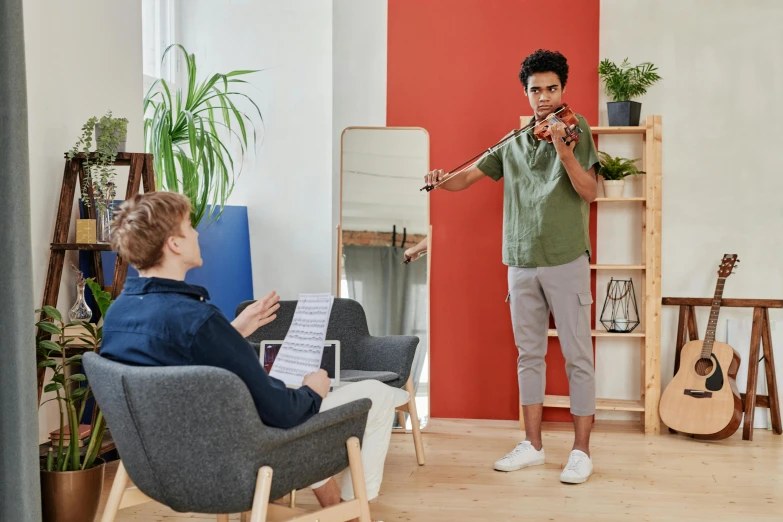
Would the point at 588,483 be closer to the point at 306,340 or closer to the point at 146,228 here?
the point at 306,340

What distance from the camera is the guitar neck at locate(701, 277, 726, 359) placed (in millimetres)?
4152

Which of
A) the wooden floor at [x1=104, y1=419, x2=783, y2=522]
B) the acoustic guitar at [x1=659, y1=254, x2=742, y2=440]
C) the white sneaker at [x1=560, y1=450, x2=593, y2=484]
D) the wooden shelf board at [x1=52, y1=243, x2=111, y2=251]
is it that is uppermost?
the wooden shelf board at [x1=52, y1=243, x2=111, y2=251]

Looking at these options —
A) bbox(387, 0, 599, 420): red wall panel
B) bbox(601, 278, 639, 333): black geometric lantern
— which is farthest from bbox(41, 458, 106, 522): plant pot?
bbox(601, 278, 639, 333): black geometric lantern

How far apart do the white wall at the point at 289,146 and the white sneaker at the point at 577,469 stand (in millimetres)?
2211

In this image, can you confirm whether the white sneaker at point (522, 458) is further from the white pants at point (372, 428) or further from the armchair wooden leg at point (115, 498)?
the armchair wooden leg at point (115, 498)

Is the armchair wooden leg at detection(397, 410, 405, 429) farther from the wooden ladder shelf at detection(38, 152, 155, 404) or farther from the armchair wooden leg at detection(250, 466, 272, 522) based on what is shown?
the armchair wooden leg at detection(250, 466, 272, 522)

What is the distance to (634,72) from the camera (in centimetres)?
438

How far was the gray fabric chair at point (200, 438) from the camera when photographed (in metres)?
1.73

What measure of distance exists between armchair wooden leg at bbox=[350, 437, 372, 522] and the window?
3735 mm

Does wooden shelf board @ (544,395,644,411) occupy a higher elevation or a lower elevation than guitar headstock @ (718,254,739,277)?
lower

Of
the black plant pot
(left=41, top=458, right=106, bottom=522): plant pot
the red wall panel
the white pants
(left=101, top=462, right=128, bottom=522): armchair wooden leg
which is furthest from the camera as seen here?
the red wall panel

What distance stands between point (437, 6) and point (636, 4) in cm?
111

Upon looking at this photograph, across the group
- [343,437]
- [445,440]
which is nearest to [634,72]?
[445,440]

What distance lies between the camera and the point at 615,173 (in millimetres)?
4227
